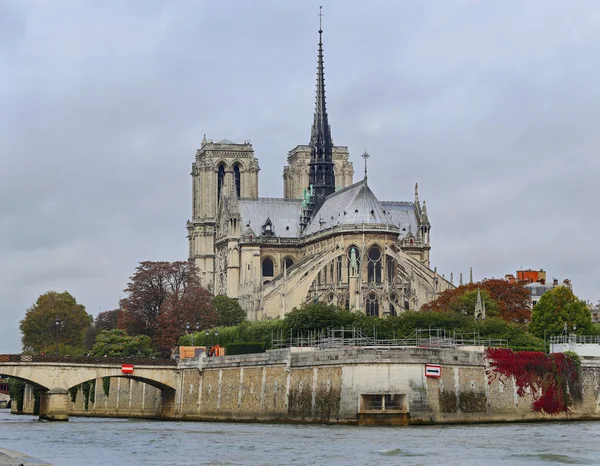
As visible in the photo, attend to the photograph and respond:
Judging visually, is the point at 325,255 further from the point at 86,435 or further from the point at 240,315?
the point at 86,435

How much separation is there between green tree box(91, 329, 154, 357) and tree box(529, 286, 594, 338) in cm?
2956

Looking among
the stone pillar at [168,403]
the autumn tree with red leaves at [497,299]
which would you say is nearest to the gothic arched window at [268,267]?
the autumn tree with red leaves at [497,299]

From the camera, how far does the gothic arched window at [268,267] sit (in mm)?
151000

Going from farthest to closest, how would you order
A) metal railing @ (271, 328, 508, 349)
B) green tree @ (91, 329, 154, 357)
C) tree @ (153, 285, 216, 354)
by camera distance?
tree @ (153, 285, 216, 354), green tree @ (91, 329, 154, 357), metal railing @ (271, 328, 508, 349)

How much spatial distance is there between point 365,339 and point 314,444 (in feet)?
97.6

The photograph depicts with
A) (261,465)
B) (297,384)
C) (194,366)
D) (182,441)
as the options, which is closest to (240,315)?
(194,366)

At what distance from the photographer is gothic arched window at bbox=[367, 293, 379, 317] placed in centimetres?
13575

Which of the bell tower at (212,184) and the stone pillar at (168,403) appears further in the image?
Result: the bell tower at (212,184)

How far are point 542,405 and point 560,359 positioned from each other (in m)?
3.50

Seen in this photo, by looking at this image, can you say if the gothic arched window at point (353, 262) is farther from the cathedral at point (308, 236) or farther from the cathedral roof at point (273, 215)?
the cathedral roof at point (273, 215)

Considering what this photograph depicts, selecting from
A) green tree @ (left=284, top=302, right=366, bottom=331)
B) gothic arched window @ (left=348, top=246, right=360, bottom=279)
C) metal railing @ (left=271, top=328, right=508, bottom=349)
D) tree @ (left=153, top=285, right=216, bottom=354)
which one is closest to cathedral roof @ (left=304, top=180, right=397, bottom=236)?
gothic arched window @ (left=348, top=246, right=360, bottom=279)

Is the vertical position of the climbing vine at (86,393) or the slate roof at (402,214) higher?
the slate roof at (402,214)

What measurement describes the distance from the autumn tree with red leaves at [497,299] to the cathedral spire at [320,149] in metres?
24.3

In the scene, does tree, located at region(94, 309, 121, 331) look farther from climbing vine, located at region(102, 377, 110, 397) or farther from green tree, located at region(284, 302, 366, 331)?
green tree, located at region(284, 302, 366, 331)
